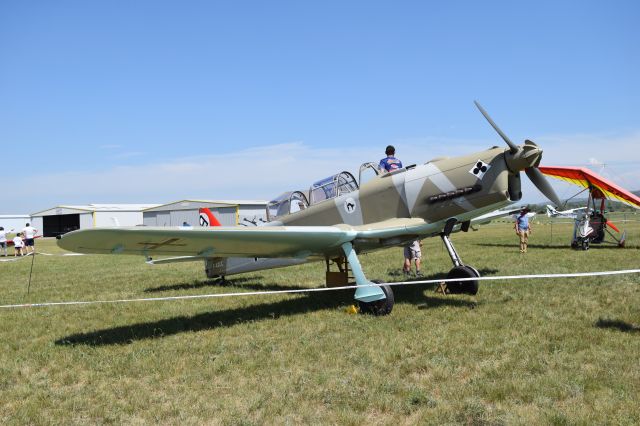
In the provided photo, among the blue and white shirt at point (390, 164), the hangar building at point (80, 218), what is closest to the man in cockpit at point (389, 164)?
the blue and white shirt at point (390, 164)

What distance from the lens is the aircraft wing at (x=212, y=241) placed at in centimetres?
559

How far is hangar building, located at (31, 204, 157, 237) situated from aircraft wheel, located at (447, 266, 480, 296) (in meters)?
58.0

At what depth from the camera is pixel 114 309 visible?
8703mm

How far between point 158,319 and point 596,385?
6075 millimetres

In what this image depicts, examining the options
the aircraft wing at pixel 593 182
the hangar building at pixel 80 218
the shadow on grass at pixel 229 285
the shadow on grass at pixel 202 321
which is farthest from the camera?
the hangar building at pixel 80 218

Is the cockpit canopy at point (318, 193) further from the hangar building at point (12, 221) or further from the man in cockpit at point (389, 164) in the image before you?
the hangar building at point (12, 221)

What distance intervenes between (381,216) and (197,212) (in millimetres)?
54038

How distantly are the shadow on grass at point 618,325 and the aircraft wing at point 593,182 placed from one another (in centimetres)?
1128

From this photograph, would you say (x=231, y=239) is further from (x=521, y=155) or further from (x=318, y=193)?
(x=521, y=155)

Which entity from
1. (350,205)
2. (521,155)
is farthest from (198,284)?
(521,155)

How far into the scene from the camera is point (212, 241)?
669cm

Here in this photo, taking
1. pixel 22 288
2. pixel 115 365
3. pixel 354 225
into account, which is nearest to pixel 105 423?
pixel 115 365

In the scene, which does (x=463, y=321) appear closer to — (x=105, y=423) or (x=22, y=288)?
(x=105, y=423)

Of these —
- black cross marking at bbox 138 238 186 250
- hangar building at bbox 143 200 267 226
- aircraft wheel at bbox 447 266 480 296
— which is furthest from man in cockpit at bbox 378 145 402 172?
hangar building at bbox 143 200 267 226
